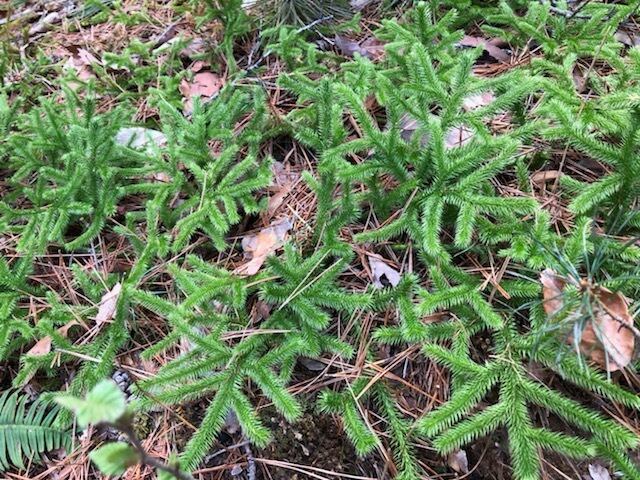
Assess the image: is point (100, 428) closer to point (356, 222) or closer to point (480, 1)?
point (356, 222)

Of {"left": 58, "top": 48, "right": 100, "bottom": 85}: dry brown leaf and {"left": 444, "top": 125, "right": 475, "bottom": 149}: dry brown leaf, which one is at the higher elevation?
{"left": 58, "top": 48, "right": 100, "bottom": 85}: dry brown leaf

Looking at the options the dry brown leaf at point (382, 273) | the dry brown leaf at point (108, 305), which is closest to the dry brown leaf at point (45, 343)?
the dry brown leaf at point (108, 305)

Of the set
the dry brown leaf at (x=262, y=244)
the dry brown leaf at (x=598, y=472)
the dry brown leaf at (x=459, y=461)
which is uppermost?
the dry brown leaf at (x=262, y=244)

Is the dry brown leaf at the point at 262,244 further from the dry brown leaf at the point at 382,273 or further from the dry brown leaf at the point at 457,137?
the dry brown leaf at the point at 457,137

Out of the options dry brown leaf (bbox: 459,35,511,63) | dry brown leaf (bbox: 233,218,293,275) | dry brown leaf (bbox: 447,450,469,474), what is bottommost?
dry brown leaf (bbox: 447,450,469,474)

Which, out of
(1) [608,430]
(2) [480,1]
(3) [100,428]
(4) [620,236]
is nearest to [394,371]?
(1) [608,430]

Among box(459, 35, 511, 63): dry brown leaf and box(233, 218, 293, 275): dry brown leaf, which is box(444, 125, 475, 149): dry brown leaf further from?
box(233, 218, 293, 275): dry brown leaf

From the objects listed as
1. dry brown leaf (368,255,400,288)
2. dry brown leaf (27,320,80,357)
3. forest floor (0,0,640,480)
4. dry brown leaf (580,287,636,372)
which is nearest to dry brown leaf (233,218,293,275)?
forest floor (0,0,640,480)
